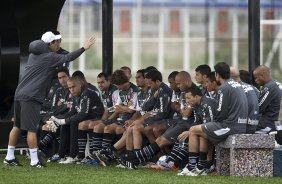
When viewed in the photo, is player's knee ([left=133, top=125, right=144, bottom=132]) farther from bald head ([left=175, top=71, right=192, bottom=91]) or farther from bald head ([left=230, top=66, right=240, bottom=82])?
bald head ([left=230, top=66, right=240, bottom=82])

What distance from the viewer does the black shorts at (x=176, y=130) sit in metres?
12.3

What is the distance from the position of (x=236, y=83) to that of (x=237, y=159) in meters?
0.94

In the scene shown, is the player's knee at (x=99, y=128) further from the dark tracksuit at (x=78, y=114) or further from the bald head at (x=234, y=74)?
the bald head at (x=234, y=74)

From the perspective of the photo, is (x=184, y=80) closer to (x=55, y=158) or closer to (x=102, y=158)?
(x=102, y=158)

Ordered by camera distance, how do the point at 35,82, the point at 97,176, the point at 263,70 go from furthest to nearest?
the point at 35,82
the point at 263,70
the point at 97,176

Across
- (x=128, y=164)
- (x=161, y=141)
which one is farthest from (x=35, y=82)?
(x=161, y=141)

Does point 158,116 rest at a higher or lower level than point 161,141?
higher

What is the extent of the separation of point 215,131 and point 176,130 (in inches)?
50.6

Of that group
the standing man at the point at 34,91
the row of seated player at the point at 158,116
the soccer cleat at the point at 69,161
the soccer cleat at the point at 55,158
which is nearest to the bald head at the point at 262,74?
the row of seated player at the point at 158,116

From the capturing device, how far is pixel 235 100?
1115 centimetres

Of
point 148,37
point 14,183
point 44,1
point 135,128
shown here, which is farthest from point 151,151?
point 148,37

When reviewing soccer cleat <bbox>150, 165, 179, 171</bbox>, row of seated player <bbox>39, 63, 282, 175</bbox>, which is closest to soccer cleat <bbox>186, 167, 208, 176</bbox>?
row of seated player <bbox>39, 63, 282, 175</bbox>

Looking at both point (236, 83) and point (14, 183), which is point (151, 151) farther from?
point (14, 183)

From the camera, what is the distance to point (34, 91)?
12586mm
